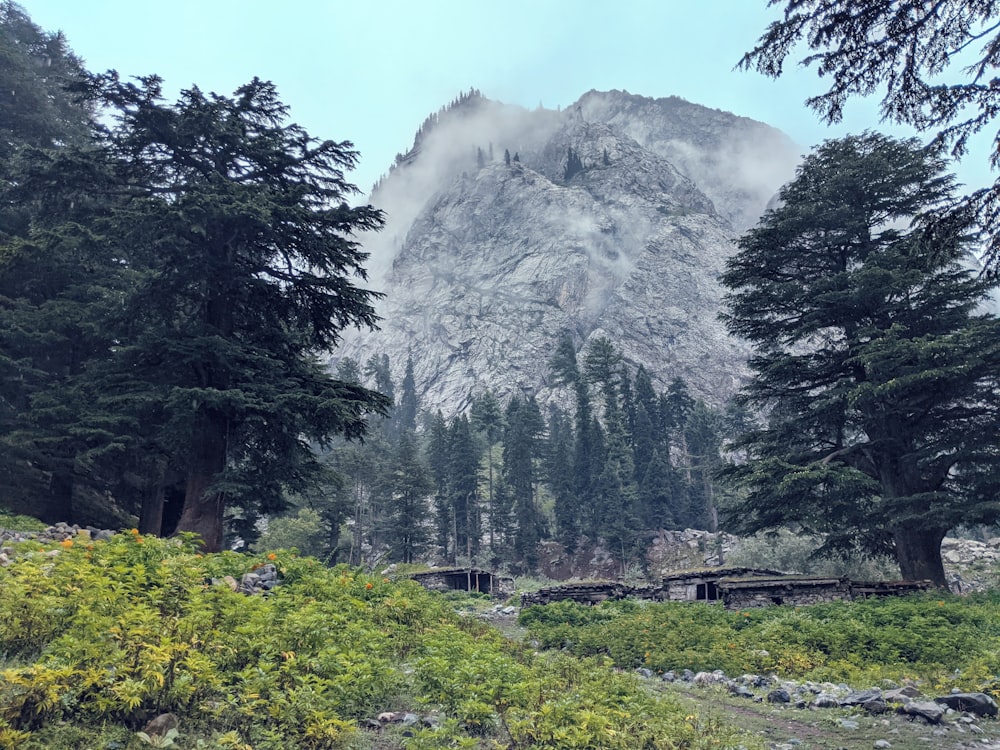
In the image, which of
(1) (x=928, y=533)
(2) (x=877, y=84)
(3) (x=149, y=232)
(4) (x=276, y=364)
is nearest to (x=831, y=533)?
(1) (x=928, y=533)

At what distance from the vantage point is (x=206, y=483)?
1515 centimetres

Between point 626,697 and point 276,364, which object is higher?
point 276,364

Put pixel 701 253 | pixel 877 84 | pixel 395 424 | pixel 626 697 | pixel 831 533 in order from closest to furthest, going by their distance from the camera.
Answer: pixel 626 697 < pixel 877 84 < pixel 831 533 < pixel 395 424 < pixel 701 253

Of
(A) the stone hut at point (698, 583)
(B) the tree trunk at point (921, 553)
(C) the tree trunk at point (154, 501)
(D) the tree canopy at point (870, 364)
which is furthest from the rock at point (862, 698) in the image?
(C) the tree trunk at point (154, 501)

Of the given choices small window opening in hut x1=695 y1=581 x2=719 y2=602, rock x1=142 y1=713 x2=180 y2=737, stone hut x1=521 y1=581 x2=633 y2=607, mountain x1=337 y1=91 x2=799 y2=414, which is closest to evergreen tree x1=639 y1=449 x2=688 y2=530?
stone hut x1=521 y1=581 x2=633 y2=607

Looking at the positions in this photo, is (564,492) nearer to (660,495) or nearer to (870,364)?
(660,495)

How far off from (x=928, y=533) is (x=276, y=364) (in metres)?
21.8

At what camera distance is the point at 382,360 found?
168 metres

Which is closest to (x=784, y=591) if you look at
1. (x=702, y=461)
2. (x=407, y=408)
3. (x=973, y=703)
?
(x=973, y=703)

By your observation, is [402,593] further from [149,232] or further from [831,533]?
[831,533]

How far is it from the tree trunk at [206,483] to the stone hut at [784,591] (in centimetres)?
1646

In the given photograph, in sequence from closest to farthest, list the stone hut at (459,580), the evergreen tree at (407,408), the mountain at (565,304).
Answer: the stone hut at (459,580), the evergreen tree at (407,408), the mountain at (565,304)

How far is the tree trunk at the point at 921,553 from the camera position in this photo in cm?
1978

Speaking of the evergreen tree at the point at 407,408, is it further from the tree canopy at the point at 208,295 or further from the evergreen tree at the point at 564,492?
the tree canopy at the point at 208,295
